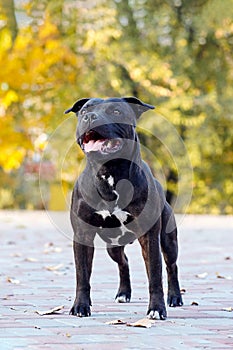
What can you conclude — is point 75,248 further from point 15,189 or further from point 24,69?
point 15,189

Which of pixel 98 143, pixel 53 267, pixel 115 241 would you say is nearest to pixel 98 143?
pixel 98 143

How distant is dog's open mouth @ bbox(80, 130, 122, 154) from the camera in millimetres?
4180

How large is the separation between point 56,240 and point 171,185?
960cm

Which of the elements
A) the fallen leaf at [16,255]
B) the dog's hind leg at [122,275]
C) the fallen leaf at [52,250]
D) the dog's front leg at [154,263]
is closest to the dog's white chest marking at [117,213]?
the dog's front leg at [154,263]

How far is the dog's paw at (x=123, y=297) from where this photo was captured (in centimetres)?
502

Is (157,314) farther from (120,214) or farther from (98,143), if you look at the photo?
(98,143)

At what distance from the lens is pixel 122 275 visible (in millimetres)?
5125

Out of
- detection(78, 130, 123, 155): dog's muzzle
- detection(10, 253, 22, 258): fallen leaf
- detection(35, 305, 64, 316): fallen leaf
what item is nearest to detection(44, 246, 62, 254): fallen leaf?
detection(10, 253, 22, 258): fallen leaf

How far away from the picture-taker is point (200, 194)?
21.1 metres

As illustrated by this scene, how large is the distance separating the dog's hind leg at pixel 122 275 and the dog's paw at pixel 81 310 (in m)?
0.62

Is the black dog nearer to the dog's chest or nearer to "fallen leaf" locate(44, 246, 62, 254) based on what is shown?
the dog's chest

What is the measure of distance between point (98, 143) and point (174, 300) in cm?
126

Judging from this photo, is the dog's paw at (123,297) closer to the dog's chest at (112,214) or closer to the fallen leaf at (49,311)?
the fallen leaf at (49,311)

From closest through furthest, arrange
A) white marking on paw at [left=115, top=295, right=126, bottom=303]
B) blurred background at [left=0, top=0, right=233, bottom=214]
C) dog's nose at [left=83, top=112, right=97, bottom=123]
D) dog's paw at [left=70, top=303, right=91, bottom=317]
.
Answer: dog's nose at [left=83, top=112, right=97, bottom=123] → dog's paw at [left=70, top=303, right=91, bottom=317] → white marking on paw at [left=115, top=295, right=126, bottom=303] → blurred background at [left=0, top=0, right=233, bottom=214]
